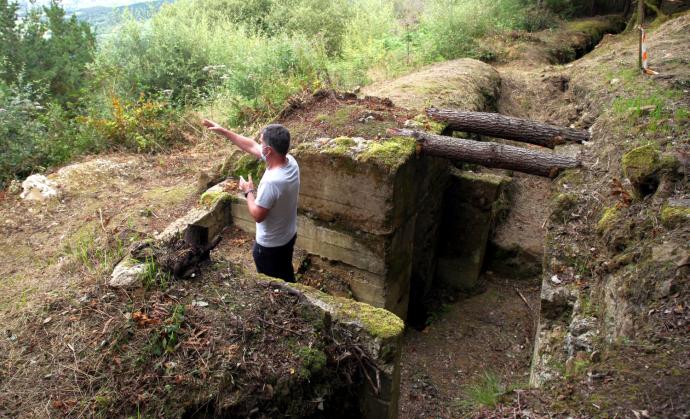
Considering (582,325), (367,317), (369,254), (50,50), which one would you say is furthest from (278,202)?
(50,50)

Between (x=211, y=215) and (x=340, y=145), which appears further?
(x=211, y=215)

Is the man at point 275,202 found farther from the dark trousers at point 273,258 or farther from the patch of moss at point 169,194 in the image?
the patch of moss at point 169,194

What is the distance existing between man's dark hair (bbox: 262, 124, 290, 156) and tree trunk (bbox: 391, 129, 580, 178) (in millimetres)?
2286

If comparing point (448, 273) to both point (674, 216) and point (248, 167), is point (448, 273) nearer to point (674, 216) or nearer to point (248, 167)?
point (248, 167)

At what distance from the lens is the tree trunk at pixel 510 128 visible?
6.40 metres

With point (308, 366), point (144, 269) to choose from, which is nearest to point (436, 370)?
point (308, 366)

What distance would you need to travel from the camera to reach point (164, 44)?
12.8 meters

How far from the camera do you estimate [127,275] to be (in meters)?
3.09

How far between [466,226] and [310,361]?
503 centimetres

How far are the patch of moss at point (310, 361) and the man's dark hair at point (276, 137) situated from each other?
70.1 inches

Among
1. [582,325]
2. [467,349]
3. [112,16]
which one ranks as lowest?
[467,349]

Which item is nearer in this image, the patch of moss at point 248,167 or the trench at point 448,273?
the trench at point 448,273

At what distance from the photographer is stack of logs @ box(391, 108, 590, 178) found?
18.5 feet

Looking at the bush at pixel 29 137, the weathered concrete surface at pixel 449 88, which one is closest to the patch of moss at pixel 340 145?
the weathered concrete surface at pixel 449 88
